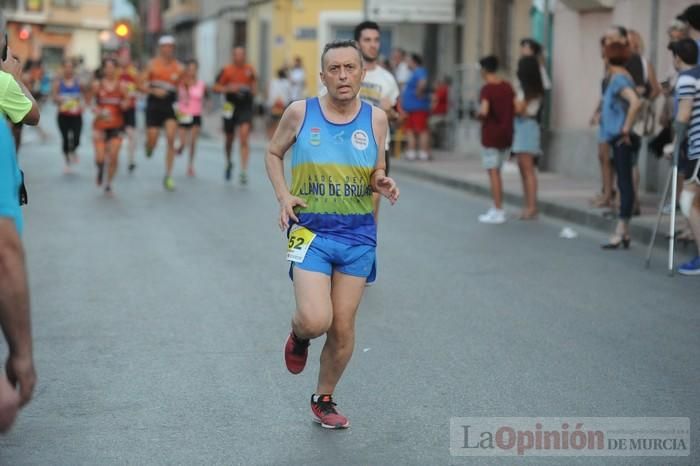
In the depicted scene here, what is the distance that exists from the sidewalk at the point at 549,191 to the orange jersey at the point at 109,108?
16.8 ft

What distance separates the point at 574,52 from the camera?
2198 cm

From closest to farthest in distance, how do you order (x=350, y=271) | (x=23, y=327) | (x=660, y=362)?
(x=23, y=327), (x=350, y=271), (x=660, y=362)

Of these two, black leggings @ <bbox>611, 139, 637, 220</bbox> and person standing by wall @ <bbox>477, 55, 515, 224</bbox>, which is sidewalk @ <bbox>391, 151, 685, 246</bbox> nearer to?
black leggings @ <bbox>611, 139, 637, 220</bbox>

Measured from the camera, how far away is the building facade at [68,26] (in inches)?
3499

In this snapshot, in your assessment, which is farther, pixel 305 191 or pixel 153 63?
pixel 153 63

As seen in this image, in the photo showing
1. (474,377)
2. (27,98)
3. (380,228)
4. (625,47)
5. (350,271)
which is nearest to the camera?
(27,98)

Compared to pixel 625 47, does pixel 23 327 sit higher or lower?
lower

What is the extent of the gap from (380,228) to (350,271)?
8.80 metres

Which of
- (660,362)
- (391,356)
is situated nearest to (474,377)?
(391,356)

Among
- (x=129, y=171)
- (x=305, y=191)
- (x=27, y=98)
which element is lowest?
(x=129, y=171)

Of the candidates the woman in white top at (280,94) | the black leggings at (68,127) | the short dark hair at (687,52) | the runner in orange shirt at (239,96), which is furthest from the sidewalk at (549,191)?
the woman in white top at (280,94)

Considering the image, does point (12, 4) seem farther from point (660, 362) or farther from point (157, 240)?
point (660, 362)

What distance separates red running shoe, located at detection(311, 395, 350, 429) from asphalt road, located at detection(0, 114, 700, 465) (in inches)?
2.2

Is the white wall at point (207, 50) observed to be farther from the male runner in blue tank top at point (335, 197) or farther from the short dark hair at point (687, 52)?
the male runner in blue tank top at point (335, 197)
